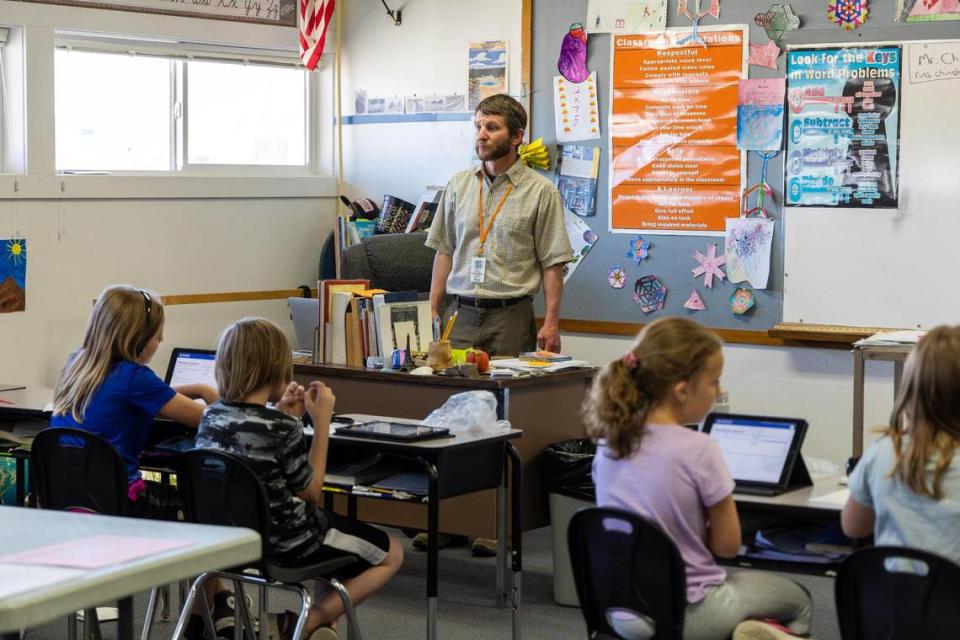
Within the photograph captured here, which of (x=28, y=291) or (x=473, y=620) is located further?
(x=28, y=291)

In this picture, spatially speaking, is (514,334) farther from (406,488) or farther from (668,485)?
(668,485)

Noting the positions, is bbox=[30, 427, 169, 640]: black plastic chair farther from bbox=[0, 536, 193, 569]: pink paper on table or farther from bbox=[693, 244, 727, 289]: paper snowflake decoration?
bbox=[693, 244, 727, 289]: paper snowflake decoration

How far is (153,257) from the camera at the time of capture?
20.8 feet

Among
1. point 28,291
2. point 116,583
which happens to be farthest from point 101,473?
point 28,291

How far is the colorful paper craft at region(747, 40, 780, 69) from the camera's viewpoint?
18.9 feet

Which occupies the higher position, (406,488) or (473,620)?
(406,488)

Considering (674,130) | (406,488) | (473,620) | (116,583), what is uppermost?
(674,130)

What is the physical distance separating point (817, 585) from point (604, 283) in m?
1.89

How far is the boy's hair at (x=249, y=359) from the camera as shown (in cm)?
344

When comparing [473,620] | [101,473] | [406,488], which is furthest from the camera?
[473,620]

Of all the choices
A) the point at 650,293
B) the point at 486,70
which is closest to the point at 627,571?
the point at 650,293

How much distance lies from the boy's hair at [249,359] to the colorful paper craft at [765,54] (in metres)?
3.09

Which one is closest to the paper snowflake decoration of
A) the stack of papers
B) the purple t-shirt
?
the stack of papers

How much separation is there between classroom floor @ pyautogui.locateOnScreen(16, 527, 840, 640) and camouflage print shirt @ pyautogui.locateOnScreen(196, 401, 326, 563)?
3.21 ft
